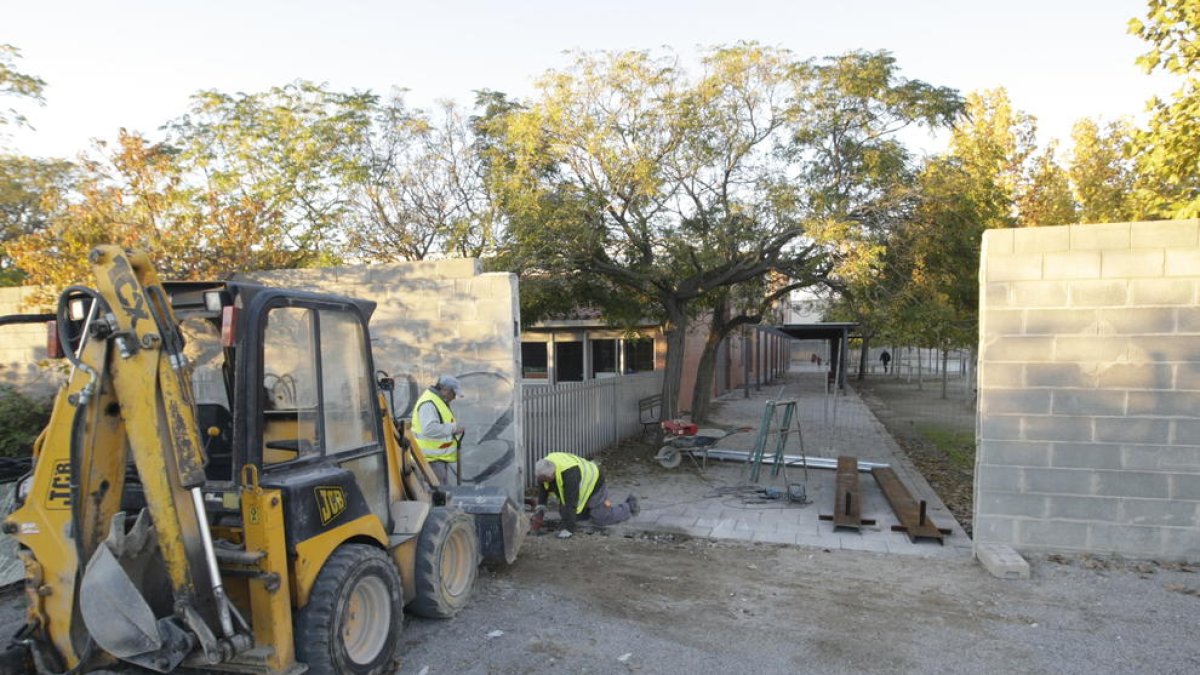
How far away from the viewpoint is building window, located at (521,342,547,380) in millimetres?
22078

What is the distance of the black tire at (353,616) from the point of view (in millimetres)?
3803

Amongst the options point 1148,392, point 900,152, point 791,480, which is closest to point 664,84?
point 900,152

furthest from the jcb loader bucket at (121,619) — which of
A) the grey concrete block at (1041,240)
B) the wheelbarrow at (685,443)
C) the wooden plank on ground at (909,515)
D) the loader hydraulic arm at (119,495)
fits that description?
the wheelbarrow at (685,443)

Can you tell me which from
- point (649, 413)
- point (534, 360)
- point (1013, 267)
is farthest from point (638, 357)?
point (1013, 267)

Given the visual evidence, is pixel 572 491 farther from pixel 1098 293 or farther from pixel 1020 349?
pixel 1098 293

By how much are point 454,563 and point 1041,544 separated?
17.1 feet

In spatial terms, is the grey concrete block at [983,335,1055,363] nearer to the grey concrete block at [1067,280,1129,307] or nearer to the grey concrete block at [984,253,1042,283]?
the grey concrete block at [1067,280,1129,307]

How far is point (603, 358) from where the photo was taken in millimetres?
21484

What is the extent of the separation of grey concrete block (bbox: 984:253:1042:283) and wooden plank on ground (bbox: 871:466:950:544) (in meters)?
2.52

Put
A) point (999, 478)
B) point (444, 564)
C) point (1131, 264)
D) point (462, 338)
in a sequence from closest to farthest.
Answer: point (444, 564)
point (1131, 264)
point (999, 478)
point (462, 338)

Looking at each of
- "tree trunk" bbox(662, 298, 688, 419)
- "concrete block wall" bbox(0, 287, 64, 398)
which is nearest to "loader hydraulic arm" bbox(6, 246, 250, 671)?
"concrete block wall" bbox(0, 287, 64, 398)

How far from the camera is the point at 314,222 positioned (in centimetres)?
1507

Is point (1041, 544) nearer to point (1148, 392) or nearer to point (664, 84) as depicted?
point (1148, 392)

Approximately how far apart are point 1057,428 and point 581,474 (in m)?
4.43
